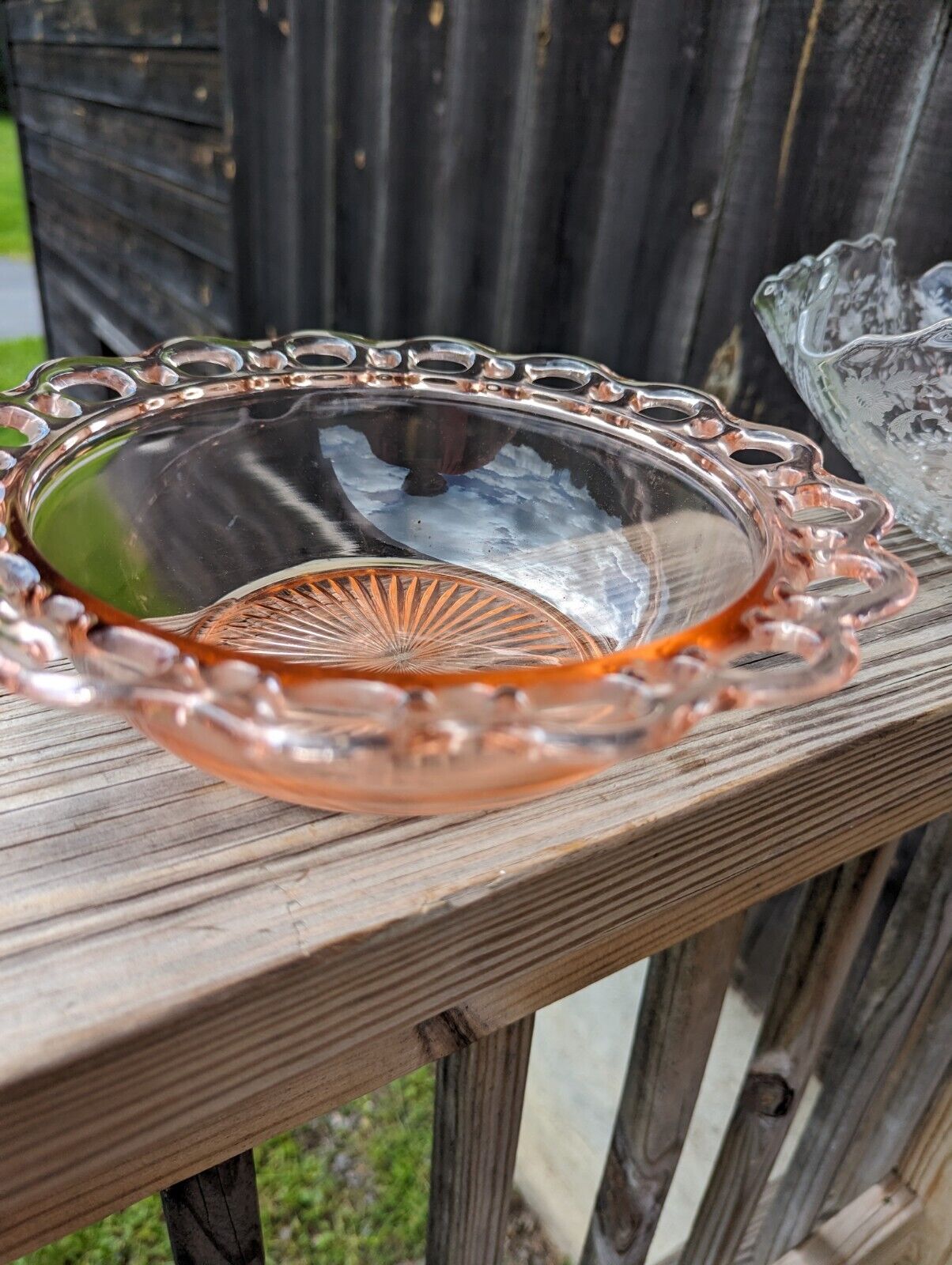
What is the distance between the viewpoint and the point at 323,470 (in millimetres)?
604

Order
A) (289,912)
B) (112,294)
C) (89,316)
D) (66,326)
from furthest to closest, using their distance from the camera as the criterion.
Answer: (66,326) → (89,316) → (112,294) → (289,912)

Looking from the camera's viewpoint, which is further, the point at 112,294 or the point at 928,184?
the point at 112,294

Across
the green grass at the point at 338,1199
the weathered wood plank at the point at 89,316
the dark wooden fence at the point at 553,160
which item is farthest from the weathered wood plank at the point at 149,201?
the green grass at the point at 338,1199

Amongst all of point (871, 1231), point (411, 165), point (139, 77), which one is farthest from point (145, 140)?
point (871, 1231)

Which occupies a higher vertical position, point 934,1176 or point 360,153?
point 360,153

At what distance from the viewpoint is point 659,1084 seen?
2.08 feet

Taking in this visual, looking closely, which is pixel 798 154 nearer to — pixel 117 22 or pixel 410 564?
pixel 410 564

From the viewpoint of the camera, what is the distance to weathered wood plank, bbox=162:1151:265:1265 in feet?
1.40

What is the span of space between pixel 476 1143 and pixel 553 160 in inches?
46.1

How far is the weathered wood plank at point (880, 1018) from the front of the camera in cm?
73

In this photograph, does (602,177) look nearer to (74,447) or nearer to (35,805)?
(74,447)

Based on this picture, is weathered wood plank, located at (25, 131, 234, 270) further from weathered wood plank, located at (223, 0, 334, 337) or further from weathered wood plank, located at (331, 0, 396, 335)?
weathered wood plank, located at (331, 0, 396, 335)

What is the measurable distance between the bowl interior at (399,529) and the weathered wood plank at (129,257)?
196cm

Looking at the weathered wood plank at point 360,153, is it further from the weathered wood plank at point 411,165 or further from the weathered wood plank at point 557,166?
the weathered wood plank at point 557,166
